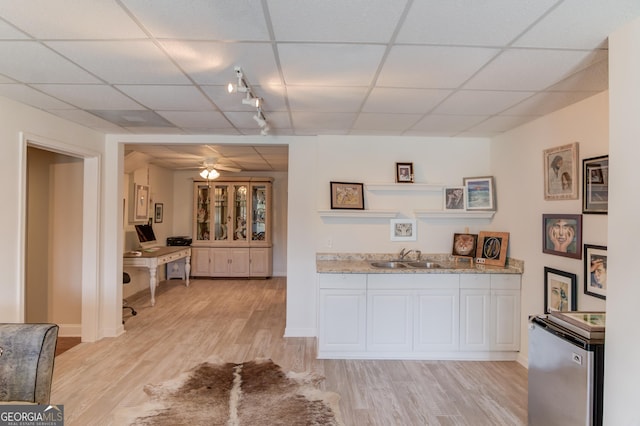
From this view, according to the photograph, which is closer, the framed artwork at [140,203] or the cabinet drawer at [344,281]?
the cabinet drawer at [344,281]

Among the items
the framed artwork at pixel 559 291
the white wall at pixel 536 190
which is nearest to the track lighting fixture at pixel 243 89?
the white wall at pixel 536 190

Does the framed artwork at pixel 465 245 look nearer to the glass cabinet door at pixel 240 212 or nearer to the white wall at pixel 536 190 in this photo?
the white wall at pixel 536 190

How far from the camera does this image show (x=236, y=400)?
257 centimetres

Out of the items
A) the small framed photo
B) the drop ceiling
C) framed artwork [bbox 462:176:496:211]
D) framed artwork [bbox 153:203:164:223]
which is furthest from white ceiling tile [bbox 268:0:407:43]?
framed artwork [bbox 153:203:164:223]

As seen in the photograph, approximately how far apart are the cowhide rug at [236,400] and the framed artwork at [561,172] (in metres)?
2.49

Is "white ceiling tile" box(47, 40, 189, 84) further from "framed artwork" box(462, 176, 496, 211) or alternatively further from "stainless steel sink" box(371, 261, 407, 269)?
"framed artwork" box(462, 176, 496, 211)

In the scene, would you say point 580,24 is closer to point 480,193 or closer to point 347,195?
point 480,193

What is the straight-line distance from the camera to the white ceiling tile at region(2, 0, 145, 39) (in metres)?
1.47

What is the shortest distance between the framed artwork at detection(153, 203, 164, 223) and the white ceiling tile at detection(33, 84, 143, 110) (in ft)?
13.7

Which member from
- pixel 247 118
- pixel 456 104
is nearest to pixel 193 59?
pixel 247 118

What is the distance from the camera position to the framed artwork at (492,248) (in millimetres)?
3543

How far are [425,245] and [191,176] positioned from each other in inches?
222

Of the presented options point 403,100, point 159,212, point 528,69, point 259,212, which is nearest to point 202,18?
point 403,100

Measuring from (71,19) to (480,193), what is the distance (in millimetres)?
3834
